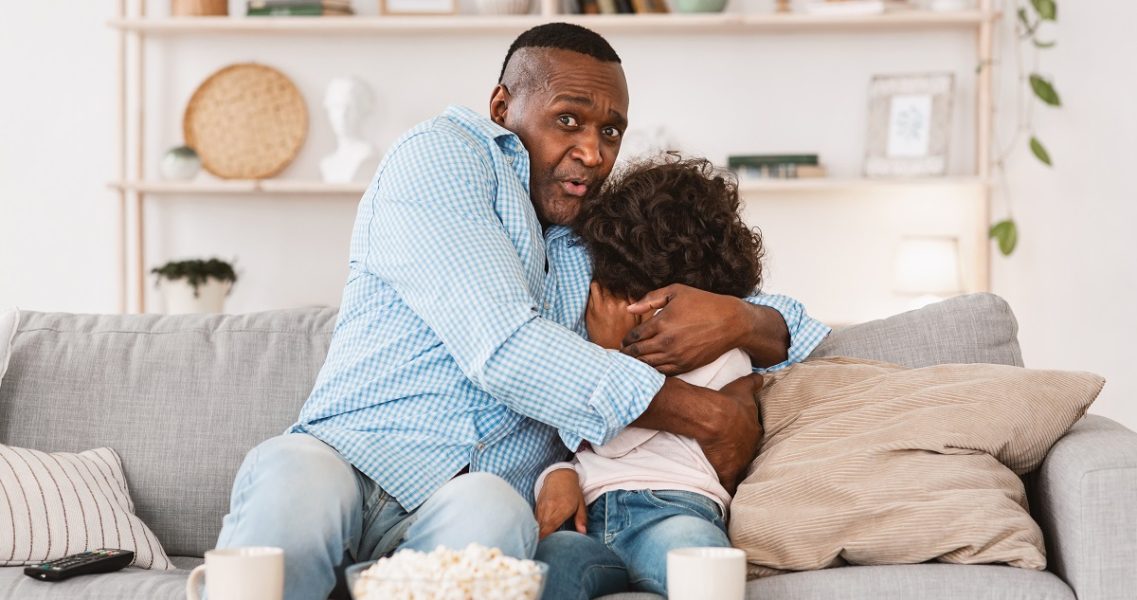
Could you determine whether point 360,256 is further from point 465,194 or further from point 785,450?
point 785,450

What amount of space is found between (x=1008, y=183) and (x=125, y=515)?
3.23 meters

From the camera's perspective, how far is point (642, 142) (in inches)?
155

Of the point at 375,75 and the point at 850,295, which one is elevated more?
the point at 375,75

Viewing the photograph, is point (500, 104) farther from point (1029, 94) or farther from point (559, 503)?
point (1029, 94)

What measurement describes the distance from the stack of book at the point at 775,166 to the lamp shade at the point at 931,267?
42 centimetres

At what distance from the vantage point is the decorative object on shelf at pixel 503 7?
12.7ft

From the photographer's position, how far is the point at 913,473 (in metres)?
1.58

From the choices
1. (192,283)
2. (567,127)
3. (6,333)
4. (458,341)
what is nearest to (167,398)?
(6,333)

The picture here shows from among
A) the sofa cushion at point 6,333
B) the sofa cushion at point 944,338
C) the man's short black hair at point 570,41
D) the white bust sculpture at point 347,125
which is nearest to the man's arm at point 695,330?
the sofa cushion at point 944,338

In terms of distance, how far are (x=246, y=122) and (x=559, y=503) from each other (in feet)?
9.35

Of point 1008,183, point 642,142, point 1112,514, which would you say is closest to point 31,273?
point 642,142

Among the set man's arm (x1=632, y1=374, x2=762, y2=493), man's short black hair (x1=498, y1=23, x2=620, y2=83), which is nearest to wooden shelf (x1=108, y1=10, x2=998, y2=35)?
man's short black hair (x1=498, y1=23, x2=620, y2=83)

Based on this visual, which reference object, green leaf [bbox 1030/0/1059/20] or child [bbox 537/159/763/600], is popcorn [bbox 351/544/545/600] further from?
green leaf [bbox 1030/0/1059/20]

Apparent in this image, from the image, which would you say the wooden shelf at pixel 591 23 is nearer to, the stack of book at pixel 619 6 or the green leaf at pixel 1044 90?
the stack of book at pixel 619 6
